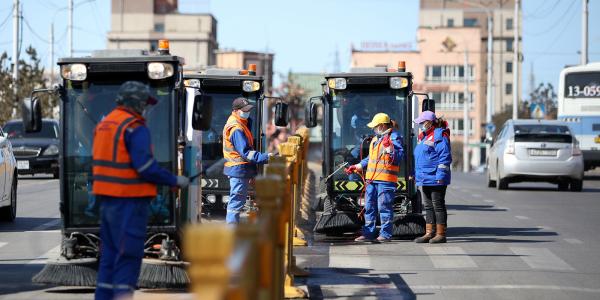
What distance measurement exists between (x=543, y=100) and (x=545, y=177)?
97585 millimetres

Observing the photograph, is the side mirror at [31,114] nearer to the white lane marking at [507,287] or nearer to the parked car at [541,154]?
the white lane marking at [507,287]

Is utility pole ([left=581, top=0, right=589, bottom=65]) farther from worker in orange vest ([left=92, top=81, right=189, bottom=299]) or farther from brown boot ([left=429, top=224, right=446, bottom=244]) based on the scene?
worker in orange vest ([left=92, top=81, right=189, bottom=299])

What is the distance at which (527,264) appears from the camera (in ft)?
45.4

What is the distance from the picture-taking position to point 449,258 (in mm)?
14461

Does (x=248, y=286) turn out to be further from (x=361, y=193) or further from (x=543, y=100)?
(x=543, y=100)

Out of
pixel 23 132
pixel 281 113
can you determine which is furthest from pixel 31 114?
pixel 23 132

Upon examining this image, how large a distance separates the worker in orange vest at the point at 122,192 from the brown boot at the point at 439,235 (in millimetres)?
7701

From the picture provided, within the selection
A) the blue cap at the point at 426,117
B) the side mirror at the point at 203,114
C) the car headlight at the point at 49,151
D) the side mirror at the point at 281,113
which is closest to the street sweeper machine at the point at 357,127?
the side mirror at the point at 281,113

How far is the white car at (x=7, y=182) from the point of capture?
1833cm

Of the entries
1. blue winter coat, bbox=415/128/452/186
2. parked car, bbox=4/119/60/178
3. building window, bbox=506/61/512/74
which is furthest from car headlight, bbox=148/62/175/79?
building window, bbox=506/61/512/74

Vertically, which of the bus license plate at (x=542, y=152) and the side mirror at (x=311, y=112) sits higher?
the side mirror at (x=311, y=112)

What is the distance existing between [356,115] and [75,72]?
750 centimetres

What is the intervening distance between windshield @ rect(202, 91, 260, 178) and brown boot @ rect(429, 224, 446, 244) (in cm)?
486

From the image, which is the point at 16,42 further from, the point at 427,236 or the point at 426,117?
the point at 427,236
